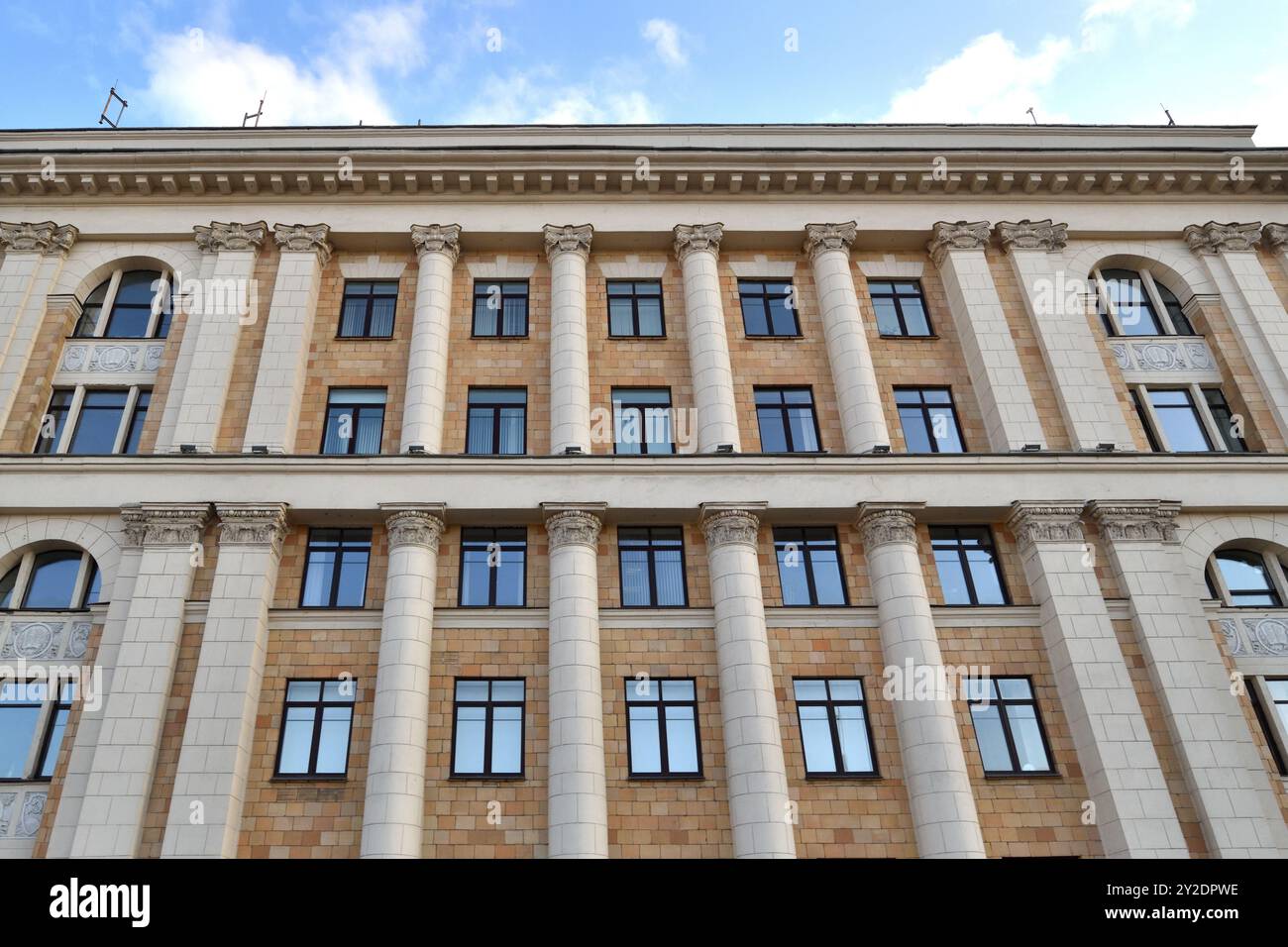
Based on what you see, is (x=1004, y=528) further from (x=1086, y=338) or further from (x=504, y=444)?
(x=504, y=444)

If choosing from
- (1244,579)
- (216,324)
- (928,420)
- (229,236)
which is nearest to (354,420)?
(216,324)

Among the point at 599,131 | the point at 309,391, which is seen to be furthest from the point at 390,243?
the point at 599,131

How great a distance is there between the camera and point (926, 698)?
20547mm

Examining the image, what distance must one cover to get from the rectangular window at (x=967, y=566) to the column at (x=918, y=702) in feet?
2.61

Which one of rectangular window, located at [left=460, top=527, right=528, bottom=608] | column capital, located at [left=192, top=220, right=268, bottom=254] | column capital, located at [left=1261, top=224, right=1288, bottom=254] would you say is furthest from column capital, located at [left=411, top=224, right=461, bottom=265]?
column capital, located at [left=1261, top=224, right=1288, bottom=254]

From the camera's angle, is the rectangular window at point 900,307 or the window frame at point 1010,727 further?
the rectangular window at point 900,307

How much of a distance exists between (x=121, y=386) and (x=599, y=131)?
51.6 ft

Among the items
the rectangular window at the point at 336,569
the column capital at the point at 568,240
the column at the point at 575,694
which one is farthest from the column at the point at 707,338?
the rectangular window at the point at 336,569

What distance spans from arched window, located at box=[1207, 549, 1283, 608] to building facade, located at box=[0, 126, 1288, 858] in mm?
102

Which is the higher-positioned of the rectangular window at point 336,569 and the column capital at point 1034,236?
the column capital at point 1034,236

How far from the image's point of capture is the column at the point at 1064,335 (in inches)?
960

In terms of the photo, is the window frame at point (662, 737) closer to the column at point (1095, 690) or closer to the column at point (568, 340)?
the column at point (568, 340)

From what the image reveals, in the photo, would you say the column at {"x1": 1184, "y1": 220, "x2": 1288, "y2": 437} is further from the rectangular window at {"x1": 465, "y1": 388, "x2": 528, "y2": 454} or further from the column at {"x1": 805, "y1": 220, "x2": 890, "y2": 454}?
the rectangular window at {"x1": 465, "y1": 388, "x2": 528, "y2": 454}

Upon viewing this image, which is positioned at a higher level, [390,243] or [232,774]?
[390,243]
